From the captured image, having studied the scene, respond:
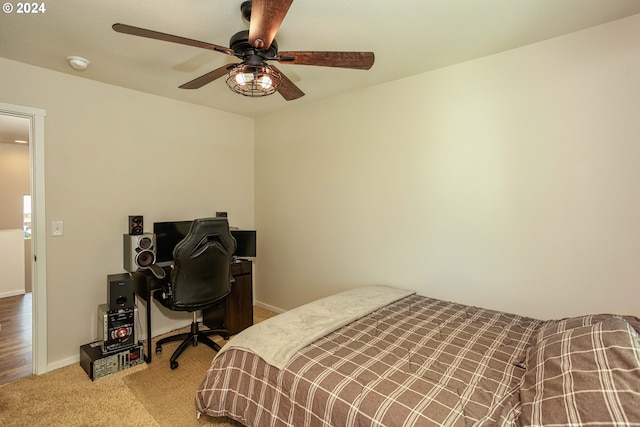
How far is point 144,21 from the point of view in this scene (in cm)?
183

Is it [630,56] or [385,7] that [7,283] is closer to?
[385,7]

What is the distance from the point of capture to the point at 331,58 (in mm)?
1691

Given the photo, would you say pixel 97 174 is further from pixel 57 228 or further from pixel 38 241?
pixel 38 241

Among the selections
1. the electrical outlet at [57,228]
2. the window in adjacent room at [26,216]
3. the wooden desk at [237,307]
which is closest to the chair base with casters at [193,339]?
the wooden desk at [237,307]

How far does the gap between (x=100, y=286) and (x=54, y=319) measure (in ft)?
1.28

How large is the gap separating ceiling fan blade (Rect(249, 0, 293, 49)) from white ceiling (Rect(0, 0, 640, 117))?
343mm

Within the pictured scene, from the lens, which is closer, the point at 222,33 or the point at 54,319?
the point at 222,33

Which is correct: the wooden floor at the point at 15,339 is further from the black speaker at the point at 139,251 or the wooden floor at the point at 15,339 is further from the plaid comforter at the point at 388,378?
the plaid comforter at the point at 388,378

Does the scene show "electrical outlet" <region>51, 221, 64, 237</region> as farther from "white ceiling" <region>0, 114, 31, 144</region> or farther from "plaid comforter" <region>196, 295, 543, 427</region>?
"plaid comforter" <region>196, 295, 543, 427</region>

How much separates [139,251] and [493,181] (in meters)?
3.05

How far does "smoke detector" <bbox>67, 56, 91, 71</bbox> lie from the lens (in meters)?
2.27

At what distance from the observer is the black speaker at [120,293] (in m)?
2.56

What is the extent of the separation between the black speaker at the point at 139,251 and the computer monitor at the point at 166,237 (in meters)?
0.09

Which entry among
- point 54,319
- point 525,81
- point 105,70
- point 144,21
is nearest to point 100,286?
point 54,319
